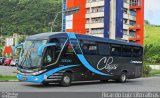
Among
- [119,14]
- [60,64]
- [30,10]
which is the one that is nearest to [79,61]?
[60,64]

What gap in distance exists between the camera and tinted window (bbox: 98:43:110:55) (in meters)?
24.6

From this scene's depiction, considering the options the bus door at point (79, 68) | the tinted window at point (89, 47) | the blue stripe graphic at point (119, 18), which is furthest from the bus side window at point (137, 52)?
the blue stripe graphic at point (119, 18)

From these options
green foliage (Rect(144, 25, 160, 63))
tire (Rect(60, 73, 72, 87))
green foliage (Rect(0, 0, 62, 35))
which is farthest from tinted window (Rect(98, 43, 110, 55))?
green foliage (Rect(0, 0, 62, 35))

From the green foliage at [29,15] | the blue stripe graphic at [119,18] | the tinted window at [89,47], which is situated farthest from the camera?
the green foliage at [29,15]

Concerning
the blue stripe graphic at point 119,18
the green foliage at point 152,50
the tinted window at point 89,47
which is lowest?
the green foliage at point 152,50

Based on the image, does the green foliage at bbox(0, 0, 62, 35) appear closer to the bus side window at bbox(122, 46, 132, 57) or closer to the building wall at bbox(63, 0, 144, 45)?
the building wall at bbox(63, 0, 144, 45)

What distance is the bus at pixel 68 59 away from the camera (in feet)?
66.6

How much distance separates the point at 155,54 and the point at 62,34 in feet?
344

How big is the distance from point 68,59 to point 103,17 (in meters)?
69.1

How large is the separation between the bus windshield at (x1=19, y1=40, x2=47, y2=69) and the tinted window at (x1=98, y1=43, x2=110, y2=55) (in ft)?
17.0

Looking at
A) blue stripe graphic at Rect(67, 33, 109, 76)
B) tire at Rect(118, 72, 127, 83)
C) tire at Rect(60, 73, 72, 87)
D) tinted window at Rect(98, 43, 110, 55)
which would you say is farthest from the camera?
tire at Rect(118, 72, 127, 83)

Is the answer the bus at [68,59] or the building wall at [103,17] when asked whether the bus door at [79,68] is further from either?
the building wall at [103,17]

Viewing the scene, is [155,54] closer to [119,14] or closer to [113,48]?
[119,14]

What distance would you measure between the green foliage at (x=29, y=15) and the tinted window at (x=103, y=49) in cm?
8376
